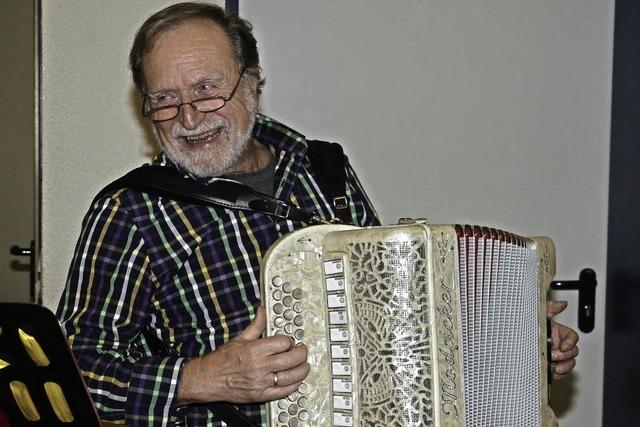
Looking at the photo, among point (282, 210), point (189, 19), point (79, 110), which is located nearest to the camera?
point (282, 210)

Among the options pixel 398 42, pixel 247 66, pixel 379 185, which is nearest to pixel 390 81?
pixel 398 42

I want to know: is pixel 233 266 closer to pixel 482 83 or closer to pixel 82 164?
pixel 82 164

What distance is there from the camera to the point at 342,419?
155 cm

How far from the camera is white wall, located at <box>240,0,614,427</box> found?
2549 millimetres

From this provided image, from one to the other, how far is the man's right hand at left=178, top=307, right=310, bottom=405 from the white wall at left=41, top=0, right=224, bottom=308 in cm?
89

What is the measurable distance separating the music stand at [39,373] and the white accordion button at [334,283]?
1.38 ft

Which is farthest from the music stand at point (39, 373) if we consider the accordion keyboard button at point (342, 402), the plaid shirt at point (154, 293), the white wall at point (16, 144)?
the white wall at point (16, 144)

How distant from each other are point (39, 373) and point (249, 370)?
1.16 ft

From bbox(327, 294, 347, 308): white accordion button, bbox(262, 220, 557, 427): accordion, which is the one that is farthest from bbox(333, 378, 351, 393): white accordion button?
bbox(327, 294, 347, 308): white accordion button

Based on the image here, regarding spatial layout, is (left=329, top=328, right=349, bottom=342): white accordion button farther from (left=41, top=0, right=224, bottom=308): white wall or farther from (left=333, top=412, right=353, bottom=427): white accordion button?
(left=41, top=0, right=224, bottom=308): white wall

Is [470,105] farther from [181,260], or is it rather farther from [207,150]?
[181,260]

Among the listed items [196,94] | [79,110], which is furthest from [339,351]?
[79,110]

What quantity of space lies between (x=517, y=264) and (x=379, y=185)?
0.95m

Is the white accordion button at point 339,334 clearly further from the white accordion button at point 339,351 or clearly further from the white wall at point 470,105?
the white wall at point 470,105
